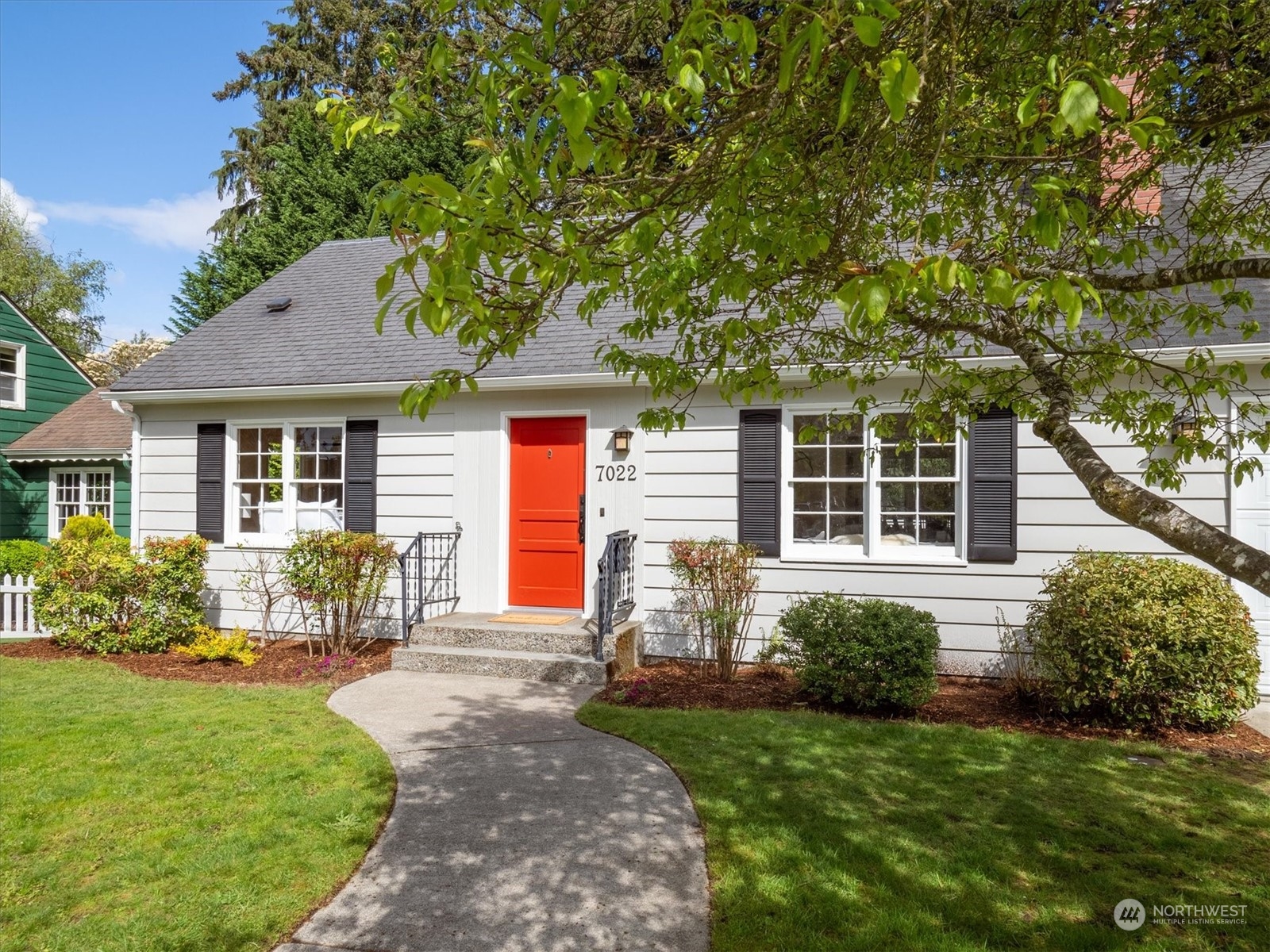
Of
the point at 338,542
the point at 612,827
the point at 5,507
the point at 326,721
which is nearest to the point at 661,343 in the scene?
the point at 338,542

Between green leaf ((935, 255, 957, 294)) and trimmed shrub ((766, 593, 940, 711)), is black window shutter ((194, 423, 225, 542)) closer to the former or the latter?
trimmed shrub ((766, 593, 940, 711))

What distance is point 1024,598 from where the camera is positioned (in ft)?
21.4

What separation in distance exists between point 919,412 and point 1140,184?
1.36 m

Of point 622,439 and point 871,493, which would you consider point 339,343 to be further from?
point 871,493

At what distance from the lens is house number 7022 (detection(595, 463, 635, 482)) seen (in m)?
7.53

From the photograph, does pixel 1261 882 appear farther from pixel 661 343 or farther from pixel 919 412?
pixel 661 343

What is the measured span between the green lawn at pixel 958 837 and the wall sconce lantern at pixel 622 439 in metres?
3.05

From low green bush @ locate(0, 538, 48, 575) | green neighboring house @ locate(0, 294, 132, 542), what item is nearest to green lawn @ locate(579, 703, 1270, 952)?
low green bush @ locate(0, 538, 48, 575)

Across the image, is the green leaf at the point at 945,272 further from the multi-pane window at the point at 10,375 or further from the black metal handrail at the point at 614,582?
the multi-pane window at the point at 10,375

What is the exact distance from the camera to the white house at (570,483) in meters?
6.54

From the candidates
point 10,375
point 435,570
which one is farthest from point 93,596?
point 10,375

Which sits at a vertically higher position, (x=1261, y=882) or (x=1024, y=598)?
(x=1024, y=598)

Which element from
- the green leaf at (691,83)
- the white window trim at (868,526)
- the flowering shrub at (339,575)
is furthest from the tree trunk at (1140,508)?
the flowering shrub at (339,575)

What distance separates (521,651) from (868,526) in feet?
11.0
